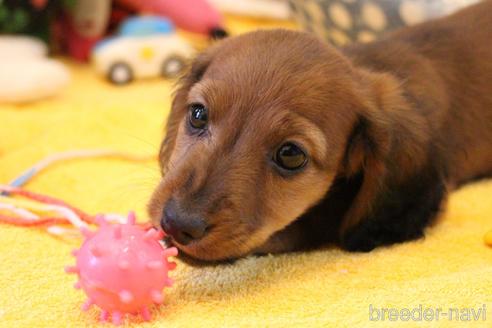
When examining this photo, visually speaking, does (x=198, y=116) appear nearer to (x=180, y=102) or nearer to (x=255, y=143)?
(x=255, y=143)

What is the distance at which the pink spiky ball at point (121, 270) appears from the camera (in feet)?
4.53

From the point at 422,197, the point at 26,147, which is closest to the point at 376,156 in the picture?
the point at 422,197

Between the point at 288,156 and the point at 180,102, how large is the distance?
0.51 m

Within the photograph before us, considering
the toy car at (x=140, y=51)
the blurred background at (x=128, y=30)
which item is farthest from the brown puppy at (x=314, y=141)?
the toy car at (x=140, y=51)

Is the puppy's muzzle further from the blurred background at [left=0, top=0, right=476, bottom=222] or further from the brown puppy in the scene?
the blurred background at [left=0, top=0, right=476, bottom=222]

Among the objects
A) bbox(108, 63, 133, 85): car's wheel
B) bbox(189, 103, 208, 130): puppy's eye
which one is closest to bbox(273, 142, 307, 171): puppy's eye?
bbox(189, 103, 208, 130): puppy's eye

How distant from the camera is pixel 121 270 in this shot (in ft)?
4.49

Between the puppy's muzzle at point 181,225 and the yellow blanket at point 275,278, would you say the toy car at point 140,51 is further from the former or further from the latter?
the puppy's muzzle at point 181,225

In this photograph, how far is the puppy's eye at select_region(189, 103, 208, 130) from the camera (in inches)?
70.8

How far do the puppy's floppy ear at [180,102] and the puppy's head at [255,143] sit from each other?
12 centimetres

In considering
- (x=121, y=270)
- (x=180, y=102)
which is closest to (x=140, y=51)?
(x=180, y=102)

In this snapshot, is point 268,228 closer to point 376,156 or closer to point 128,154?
point 376,156

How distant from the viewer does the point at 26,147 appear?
275 cm

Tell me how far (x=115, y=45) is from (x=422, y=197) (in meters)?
2.22
